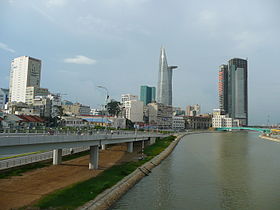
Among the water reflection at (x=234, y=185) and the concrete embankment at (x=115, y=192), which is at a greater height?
the concrete embankment at (x=115, y=192)

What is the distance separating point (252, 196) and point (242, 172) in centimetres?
1436

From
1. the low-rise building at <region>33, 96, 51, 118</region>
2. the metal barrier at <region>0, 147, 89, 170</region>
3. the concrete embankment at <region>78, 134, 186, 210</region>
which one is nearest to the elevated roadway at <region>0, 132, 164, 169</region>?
the metal barrier at <region>0, 147, 89, 170</region>

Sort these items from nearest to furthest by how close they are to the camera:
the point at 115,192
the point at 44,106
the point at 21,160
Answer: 1. the point at 115,192
2. the point at 21,160
3. the point at 44,106

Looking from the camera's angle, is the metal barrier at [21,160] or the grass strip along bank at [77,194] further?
the metal barrier at [21,160]

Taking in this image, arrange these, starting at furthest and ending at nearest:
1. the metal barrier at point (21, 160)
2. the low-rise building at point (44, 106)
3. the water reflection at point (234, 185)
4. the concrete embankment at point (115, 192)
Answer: the low-rise building at point (44, 106) → the metal barrier at point (21, 160) → the water reflection at point (234, 185) → the concrete embankment at point (115, 192)

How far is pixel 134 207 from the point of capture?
78.4 ft

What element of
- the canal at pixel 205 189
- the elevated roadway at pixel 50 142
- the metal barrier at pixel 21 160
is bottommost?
the canal at pixel 205 189

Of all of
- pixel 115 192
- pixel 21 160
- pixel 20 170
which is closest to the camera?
pixel 115 192

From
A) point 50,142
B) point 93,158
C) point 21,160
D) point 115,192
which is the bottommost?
point 115,192

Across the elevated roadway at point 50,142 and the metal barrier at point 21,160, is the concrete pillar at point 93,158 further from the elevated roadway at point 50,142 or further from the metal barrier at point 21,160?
the metal barrier at point 21,160

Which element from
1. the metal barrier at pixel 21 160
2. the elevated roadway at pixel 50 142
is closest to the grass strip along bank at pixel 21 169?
the metal barrier at pixel 21 160

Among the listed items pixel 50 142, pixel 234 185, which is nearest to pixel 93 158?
pixel 50 142

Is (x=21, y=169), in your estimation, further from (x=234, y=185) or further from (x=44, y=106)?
(x=44, y=106)

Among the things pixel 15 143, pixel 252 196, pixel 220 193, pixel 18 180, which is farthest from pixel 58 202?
pixel 252 196
